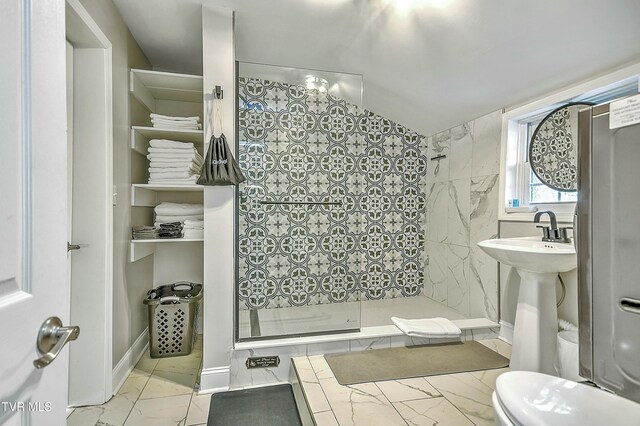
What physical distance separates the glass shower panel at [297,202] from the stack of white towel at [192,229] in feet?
1.16

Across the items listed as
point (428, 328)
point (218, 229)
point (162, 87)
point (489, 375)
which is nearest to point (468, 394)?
point (489, 375)

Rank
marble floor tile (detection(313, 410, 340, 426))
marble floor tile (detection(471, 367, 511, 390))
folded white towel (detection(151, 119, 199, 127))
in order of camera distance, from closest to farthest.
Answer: marble floor tile (detection(313, 410, 340, 426)) → marble floor tile (detection(471, 367, 511, 390)) → folded white towel (detection(151, 119, 199, 127))

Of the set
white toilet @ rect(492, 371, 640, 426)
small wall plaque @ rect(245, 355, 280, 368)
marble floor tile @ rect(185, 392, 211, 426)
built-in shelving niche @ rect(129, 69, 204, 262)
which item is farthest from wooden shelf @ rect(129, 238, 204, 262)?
white toilet @ rect(492, 371, 640, 426)

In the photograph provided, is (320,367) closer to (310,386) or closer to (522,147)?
(310,386)

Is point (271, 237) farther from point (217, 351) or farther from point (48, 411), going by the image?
point (48, 411)

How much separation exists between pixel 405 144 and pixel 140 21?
2586 millimetres

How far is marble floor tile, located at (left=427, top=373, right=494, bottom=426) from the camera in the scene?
156cm

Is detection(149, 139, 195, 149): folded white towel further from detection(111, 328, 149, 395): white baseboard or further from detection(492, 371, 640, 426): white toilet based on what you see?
detection(492, 371, 640, 426): white toilet

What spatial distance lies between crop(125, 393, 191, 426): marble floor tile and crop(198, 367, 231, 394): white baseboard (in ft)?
0.35

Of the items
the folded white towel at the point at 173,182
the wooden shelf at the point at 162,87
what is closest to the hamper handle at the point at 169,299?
the folded white towel at the point at 173,182

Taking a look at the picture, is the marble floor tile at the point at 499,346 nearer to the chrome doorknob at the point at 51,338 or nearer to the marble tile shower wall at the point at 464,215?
the marble tile shower wall at the point at 464,215

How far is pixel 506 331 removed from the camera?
246 cm

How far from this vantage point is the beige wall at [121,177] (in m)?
1.94

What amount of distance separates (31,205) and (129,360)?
2025 mm
